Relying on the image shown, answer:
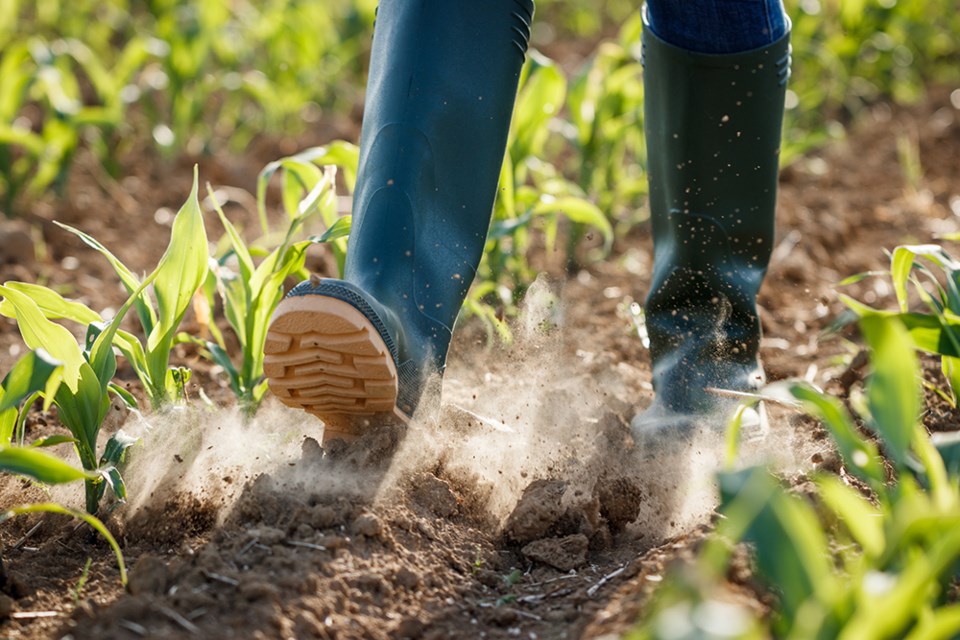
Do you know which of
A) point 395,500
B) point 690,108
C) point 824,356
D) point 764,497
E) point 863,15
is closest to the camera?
point 764,497

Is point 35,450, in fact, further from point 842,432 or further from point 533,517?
point 842,432

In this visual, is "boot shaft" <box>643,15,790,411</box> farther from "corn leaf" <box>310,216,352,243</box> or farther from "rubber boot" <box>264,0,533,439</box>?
"corn leaf" <box>310,216,352,243</box>

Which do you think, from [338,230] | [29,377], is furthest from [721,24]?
[29,377]

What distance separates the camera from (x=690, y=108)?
6.09 feet

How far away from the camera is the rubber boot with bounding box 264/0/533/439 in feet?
5.57

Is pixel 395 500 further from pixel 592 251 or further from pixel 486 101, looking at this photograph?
pixel 592 251

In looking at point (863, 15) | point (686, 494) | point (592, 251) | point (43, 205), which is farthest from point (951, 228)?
point (43, 205)

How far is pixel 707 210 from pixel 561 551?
67cm

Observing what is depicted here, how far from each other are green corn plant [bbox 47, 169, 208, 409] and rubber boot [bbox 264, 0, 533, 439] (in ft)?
0.78

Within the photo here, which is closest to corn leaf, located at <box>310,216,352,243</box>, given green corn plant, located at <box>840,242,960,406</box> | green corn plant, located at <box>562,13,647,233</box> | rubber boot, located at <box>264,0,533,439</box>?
rubber boot, located at <box>264,0,533,439</box>

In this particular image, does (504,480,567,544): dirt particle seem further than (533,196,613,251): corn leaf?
No

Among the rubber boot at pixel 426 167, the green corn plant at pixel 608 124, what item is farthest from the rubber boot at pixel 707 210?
the green corn plant at pixel 608 124

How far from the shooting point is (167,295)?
175cm

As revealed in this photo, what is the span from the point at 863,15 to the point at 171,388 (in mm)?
3968
